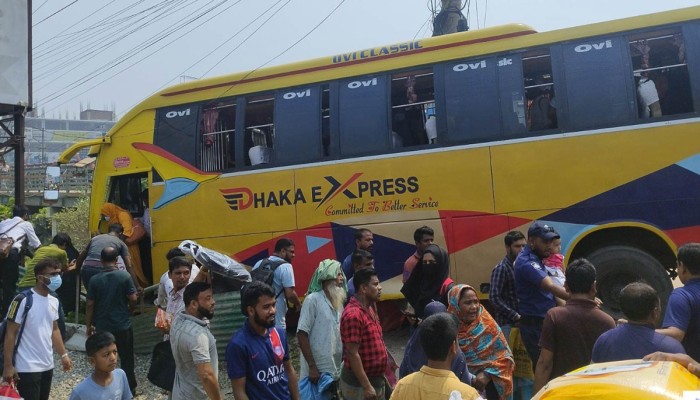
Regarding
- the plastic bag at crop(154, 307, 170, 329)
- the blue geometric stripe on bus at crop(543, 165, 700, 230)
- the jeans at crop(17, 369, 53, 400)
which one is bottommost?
the jeans at crop(17, 369, 53, 400)

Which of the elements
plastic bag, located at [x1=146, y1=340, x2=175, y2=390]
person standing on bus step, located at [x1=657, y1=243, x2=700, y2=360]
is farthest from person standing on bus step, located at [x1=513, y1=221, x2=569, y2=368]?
plastic bag, located at [x1=146, y1=340, x2=175, y2=390]

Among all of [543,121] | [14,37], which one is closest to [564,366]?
[543,121]

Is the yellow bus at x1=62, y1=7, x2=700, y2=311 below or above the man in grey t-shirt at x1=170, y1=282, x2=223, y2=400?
above

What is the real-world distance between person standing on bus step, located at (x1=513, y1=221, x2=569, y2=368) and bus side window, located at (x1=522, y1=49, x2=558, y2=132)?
7.86 ft

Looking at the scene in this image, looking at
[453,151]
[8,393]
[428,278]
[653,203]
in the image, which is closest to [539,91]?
[453,151]

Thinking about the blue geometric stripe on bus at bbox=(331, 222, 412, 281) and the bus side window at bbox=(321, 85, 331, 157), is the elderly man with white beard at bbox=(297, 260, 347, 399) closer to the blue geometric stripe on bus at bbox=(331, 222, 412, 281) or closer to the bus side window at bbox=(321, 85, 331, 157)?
the blue geometric stripe on bus at bbox=(331, 222, 412, 281)

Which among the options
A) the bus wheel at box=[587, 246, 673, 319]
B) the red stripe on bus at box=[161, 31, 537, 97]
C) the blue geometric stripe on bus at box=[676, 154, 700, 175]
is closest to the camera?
the blue geometric stripe on bus at box=[676, 154, 700, 175]

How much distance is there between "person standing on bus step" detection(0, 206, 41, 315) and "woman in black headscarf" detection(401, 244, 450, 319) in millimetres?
6314

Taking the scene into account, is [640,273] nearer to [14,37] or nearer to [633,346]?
[633,346]

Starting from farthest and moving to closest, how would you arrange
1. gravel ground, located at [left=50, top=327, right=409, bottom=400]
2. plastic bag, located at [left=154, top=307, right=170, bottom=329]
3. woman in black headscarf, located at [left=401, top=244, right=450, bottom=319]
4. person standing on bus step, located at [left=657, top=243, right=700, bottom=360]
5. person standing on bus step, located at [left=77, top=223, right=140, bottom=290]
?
person standing on bus step, located at [left=77, top=223, right=140, bottom=290] < gravel ground, located at [left=50, top=327, right=409, bottom=400] < plastic bag, located at [left=154, top=307, right=170, bottom=329] < woman in black headscarf, located at [left=401, top=244, right=450, bottom=319] < person standing on bus step, located at [left=657, top=243, right=700, bottom=360]

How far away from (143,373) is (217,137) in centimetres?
323

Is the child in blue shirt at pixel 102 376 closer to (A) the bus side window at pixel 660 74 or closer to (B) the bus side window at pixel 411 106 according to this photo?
(B) the bus side window at pixel 411 106

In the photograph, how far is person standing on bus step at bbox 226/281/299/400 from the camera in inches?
159

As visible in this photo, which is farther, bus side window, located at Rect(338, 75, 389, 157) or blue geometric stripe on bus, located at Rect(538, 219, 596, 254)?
bus side window, located at Rect(338, 75, 389, 157)
